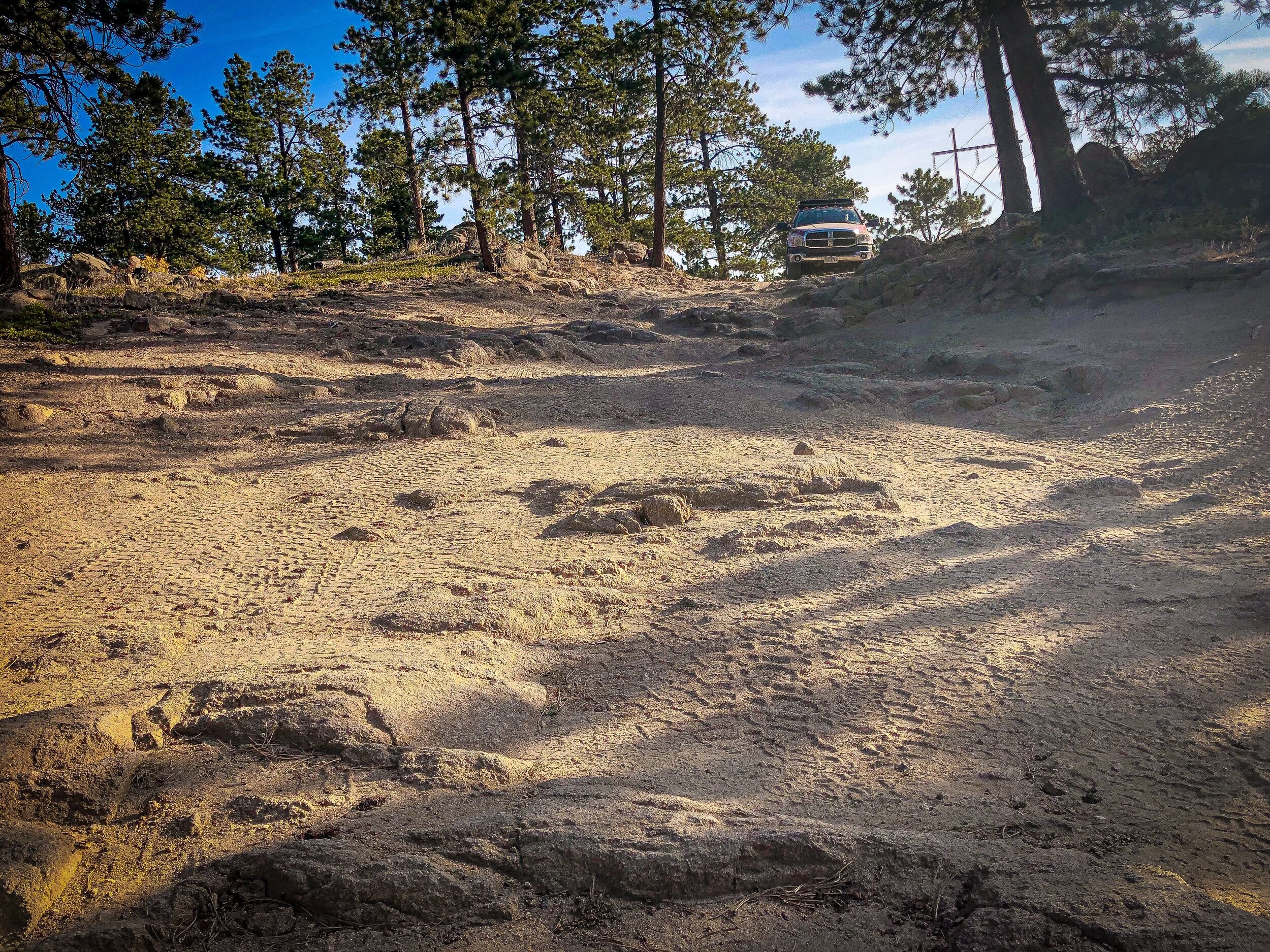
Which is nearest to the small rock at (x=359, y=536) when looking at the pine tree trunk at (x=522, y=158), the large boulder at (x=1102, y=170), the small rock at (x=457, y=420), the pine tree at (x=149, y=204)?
the small rock at (x=457, y=420)

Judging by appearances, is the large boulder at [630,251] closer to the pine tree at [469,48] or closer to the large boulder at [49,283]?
the pine tree at [469,48]

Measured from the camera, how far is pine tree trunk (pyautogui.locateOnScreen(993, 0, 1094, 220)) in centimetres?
1246

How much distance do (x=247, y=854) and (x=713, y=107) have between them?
2410 cm

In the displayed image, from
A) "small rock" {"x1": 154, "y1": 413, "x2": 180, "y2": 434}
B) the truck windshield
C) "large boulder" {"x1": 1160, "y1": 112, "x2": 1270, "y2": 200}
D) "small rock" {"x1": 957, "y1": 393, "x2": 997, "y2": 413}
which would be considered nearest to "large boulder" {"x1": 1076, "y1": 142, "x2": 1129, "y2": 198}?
"large boulder" {"x1": 1160, "y1": 112, "x2": 1270, "y2": 200}

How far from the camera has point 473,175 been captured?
14.9 metres

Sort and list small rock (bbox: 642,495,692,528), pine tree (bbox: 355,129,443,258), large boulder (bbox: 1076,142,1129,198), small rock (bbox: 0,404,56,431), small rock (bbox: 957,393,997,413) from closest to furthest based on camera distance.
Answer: small rock (bbox: 642,495,692,528) < small rock (bbox: 0,404,56,431) < small rock (bbox: 957,393,997,413) < large boulder (bbox: 1076,142,1129,198) < pine tree (bbox: 355,129,443,258)

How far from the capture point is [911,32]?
13.2 metres

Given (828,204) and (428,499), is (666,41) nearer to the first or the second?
(828,204)

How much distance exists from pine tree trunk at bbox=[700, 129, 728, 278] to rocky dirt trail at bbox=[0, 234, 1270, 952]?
22.1 m

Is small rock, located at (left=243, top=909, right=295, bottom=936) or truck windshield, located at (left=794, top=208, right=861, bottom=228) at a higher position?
truck windshield, located at (left=794, top=208, right=861, bottom=228)

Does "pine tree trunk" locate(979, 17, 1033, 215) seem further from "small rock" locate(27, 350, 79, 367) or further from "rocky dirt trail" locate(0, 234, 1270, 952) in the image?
"small rock" locate(27, 350, 79, 367)

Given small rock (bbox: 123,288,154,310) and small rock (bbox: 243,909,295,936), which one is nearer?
small rock (bbox: 243,909,295,936)

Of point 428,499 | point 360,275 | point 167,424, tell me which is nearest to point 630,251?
point 360,275

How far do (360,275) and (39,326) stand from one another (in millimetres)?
9163
